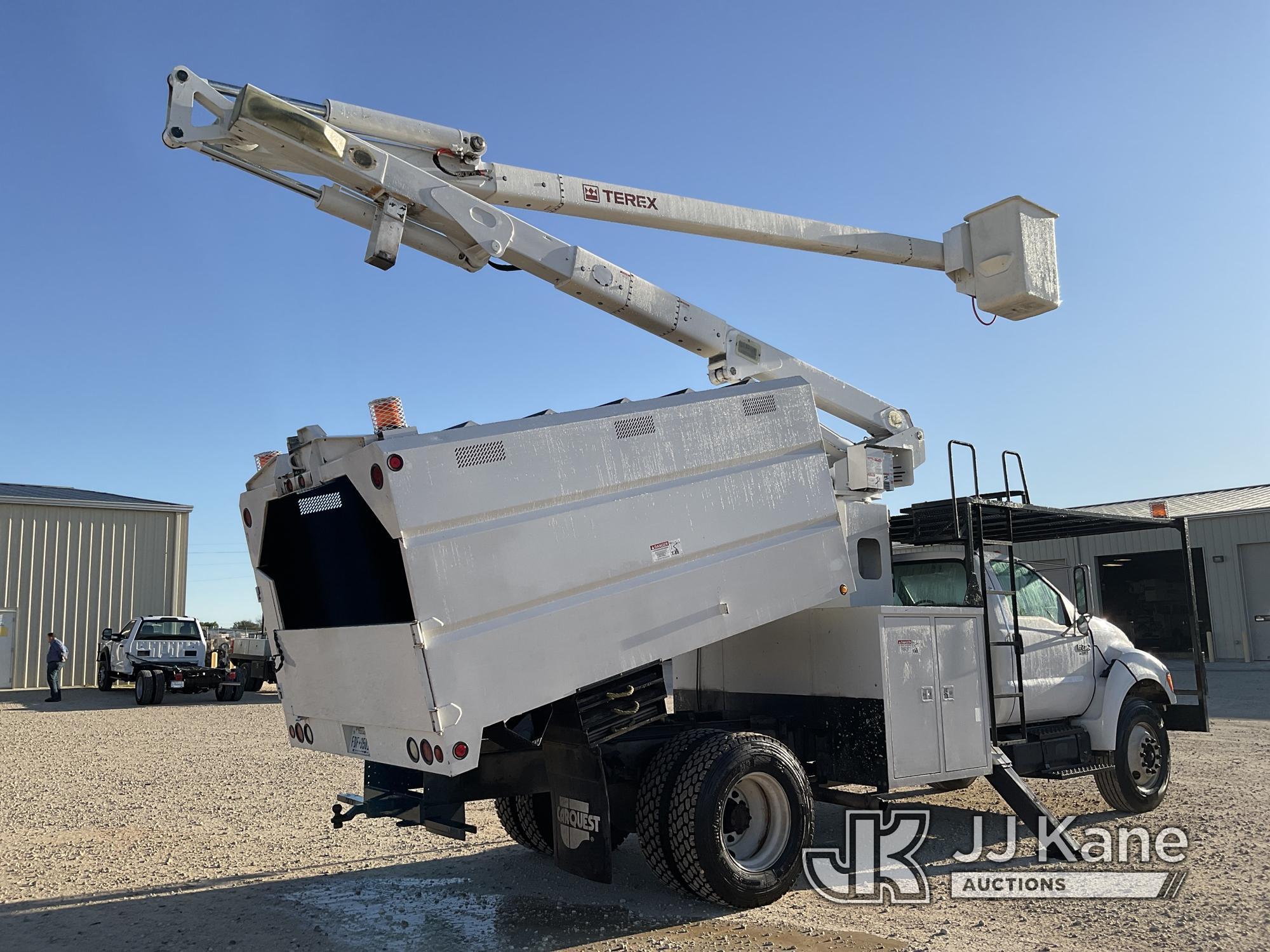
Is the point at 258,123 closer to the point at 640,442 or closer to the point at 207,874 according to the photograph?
the point at 640,442

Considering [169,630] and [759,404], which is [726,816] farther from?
[169,630]

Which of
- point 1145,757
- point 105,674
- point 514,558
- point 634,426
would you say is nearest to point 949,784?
point 1145,757

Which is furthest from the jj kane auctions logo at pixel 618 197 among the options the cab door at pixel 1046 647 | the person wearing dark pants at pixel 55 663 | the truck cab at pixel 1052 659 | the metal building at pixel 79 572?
the metal building at pixel 79 572

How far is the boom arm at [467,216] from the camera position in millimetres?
6055

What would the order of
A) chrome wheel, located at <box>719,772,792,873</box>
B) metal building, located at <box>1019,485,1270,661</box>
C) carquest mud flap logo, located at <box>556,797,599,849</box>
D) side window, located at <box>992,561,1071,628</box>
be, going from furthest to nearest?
metal building, located at <box>1019,485,1270,661</box> → side window, located at <box>992,561,1071,628</box> → chrome wheel, located at <box>719,772,792,873</box> → carquest mud flap logo, located at <box>556,797,599,849</box>

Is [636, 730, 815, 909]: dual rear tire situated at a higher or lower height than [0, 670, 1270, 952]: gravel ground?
higher

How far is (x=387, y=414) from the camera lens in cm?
509

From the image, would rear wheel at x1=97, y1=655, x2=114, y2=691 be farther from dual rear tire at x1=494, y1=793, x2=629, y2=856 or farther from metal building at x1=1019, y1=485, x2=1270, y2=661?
metal building at x1=1019, y1=485, x2=1270, y2=661

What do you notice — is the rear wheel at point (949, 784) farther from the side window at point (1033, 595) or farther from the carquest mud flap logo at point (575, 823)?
the carquest mud flap logo at point (575, 823)

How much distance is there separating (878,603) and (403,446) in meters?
4.33

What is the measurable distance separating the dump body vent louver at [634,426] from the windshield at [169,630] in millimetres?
20346

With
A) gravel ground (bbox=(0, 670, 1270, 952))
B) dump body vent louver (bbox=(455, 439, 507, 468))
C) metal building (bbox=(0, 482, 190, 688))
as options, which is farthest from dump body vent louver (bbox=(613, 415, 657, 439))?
metal building (bbox=(0, 482, 190, 688))

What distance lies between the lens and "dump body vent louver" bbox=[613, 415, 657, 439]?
5645mm

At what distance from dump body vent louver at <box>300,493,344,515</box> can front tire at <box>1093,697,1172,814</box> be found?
6.63 meters
